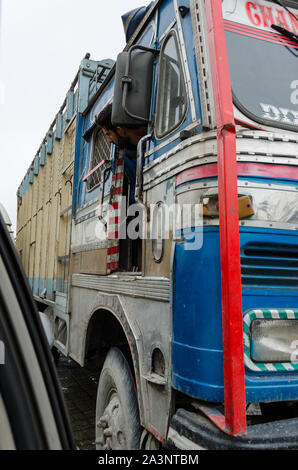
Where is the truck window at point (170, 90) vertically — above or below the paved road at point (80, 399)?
above

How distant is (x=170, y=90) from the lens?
83.8 inches

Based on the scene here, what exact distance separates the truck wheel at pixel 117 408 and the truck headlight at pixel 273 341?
102 cm

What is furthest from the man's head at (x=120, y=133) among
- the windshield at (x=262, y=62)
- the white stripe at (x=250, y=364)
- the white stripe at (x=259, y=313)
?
the white stripe at (x=250, y=364)

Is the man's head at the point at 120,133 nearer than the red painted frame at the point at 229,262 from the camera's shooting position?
No

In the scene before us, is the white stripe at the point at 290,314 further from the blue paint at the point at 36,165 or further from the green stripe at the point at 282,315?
the blue paint at the point at 36,165

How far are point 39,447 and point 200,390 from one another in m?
0.95

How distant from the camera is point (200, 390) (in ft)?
5.10

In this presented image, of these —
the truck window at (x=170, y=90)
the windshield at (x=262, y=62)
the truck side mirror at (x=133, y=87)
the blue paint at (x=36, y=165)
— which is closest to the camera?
the windshield at (x=262, y=62)

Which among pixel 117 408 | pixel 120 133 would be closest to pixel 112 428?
pixel 117 408

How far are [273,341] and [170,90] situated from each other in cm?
148

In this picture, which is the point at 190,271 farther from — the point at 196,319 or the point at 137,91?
the point at 137,91

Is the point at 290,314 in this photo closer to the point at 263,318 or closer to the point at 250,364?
the point at 263,318

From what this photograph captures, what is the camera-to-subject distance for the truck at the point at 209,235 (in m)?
1.52
